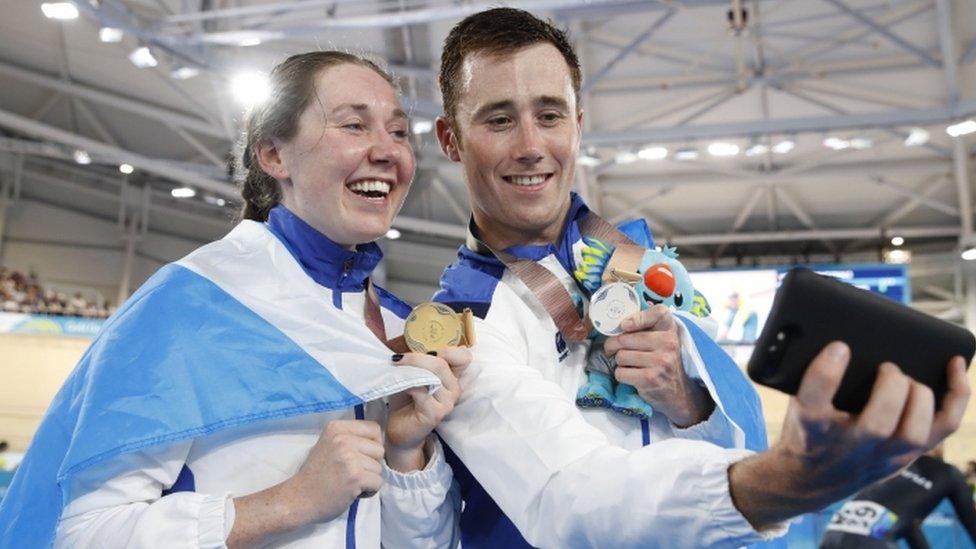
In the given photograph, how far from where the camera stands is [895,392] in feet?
3.25

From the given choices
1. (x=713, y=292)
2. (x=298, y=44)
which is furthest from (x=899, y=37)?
(x=298, y=44)

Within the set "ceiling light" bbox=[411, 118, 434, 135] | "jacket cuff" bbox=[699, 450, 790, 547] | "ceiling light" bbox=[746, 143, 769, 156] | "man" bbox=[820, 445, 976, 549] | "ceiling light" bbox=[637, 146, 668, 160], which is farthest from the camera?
"ceiling light" bbox=[637, 146, 668, 160]

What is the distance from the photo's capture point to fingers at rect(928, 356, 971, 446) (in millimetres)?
1020

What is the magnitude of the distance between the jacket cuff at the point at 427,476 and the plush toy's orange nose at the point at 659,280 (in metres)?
0.60

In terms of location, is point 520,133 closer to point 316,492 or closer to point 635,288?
point 635,288

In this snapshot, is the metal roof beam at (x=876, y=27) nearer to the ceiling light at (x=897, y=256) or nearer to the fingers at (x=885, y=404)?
the ceiling light at (x=897, y=256)

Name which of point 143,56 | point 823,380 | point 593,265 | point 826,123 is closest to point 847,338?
point 823,380

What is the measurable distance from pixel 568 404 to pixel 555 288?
0.42 metres

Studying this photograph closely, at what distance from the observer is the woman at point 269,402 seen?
169 centimetres

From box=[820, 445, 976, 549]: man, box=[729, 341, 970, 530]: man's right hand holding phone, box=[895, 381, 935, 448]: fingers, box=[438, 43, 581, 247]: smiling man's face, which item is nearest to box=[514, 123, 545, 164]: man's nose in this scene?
box=[438, 43, 581, 247]: smiling man's face

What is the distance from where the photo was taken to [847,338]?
1.04m

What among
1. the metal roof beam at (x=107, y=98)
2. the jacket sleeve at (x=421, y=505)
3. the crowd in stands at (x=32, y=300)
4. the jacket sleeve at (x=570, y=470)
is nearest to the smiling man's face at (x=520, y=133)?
the jacket sleeve at (x=570, y=470)

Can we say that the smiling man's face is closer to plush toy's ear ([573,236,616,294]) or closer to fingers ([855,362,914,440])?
plush toy's ear ([573,236,616,294])

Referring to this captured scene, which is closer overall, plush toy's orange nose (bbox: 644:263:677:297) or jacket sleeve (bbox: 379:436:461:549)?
jacket sleeve (bbox: 379:436:461:549)
